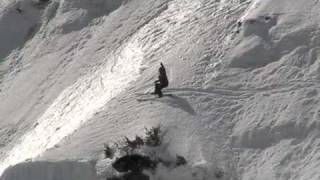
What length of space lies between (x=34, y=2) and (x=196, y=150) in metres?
13.8

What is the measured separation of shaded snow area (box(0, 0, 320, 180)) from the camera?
1261cm

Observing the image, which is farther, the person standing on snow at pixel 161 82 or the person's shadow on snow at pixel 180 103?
the person standing on snow at pixel 161 82

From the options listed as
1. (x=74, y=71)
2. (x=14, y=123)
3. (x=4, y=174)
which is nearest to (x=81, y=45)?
(x=74, y=71)

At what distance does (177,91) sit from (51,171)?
367cm

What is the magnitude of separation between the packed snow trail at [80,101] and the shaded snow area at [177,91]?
0.05m

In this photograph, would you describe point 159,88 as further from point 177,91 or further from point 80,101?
point 80,101

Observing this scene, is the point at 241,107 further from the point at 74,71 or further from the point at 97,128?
the point at 74,71

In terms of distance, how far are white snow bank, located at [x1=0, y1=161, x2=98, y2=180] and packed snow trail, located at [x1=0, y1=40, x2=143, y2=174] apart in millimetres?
1838

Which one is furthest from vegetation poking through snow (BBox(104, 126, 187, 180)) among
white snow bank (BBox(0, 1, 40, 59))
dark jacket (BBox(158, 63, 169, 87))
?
white snow bank (BBox(0, 1, 40, 59))

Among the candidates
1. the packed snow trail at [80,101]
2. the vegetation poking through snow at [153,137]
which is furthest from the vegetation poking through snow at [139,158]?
the packed snow trail at [80,101]

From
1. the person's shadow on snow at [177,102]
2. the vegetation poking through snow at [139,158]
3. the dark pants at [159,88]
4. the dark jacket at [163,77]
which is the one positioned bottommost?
the vegetation poking through snow at [139,158]

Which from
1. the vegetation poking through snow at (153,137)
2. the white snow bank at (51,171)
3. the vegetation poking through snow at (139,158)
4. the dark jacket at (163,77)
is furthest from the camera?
the dark jacket at (163,77)

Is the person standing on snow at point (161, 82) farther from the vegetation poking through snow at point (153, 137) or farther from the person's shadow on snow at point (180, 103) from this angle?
the vegetation poking through snow at point (153, 137)

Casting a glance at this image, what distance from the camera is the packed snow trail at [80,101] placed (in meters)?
16.0
